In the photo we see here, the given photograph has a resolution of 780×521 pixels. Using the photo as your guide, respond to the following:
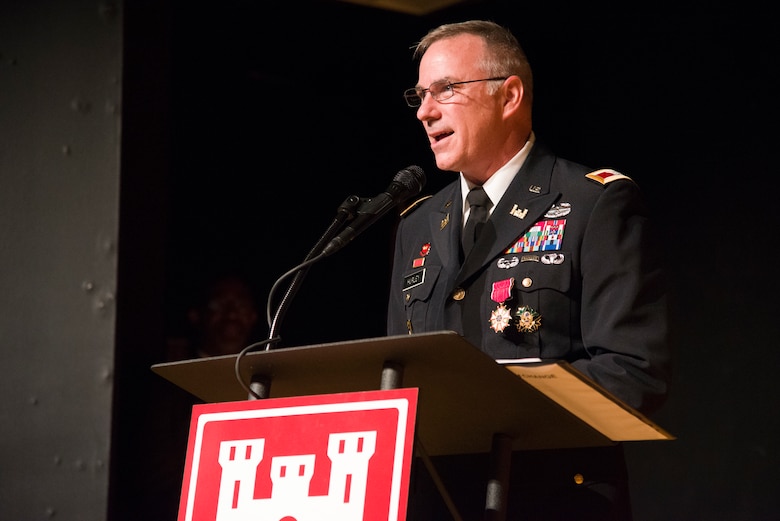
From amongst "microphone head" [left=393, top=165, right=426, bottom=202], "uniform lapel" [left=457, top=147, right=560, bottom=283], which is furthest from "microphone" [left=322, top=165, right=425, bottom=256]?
"uniform lapel" [left=457, top=147, right=560, bottom=283]

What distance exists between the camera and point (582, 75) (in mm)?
4000

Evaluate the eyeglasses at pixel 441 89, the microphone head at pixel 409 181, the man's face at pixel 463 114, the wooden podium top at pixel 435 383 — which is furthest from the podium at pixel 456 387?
the eyeglasses at pixel 441 89

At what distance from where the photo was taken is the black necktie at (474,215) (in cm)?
194

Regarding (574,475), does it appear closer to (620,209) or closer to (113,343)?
(620,209)

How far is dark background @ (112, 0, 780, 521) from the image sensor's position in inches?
130

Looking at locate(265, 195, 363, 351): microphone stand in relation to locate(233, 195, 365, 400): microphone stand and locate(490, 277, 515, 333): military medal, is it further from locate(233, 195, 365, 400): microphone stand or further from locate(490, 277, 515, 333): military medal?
locate(490, 277, 515, 333): military medal

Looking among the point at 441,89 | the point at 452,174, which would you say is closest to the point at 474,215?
the point at 441,89

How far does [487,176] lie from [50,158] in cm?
159

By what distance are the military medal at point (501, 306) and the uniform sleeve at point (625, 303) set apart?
0.44ft

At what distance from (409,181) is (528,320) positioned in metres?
0.33

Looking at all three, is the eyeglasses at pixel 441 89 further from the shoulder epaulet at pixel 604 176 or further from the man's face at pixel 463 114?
the shoulder epaulet at pixel 604 176

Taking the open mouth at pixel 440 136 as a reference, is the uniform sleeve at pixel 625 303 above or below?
below

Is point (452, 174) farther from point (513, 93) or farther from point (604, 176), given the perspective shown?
point (604, 176)

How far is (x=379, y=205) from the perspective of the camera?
164 cm
